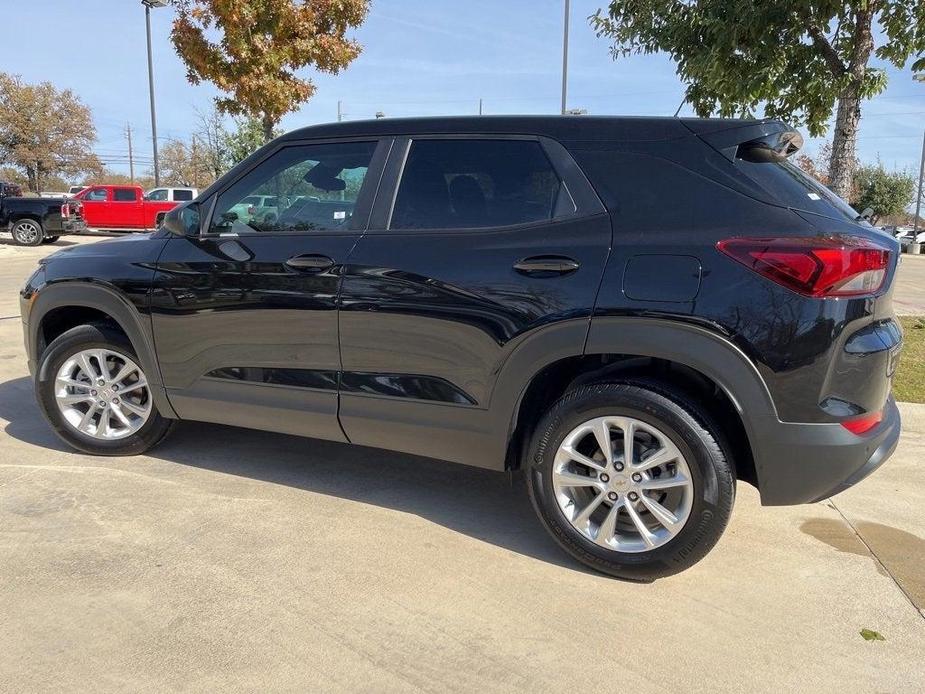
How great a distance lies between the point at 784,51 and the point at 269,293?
5191mm

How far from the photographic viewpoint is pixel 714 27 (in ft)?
19.7

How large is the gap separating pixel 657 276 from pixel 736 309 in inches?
12.3

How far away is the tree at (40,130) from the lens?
44.6m

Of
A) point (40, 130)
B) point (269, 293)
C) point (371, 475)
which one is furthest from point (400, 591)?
point (40, 130)

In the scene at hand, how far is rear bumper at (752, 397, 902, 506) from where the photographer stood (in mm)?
2648

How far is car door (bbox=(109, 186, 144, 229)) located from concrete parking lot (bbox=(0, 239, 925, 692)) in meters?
22.2

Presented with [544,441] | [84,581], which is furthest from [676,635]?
[84,581]

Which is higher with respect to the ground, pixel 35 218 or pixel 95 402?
pixel 35 218

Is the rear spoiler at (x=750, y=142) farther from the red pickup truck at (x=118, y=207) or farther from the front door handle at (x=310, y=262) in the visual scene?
the red pickup truck at (x=118, y=207)

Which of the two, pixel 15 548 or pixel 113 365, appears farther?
pixel 113 365

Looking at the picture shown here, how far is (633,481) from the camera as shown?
2.90m

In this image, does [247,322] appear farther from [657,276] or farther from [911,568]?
[911,568]

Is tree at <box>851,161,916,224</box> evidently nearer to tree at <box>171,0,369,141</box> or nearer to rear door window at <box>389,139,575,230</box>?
tree at <box>171,0,369,141</box>

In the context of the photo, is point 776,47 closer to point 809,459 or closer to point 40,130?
point 809,459
